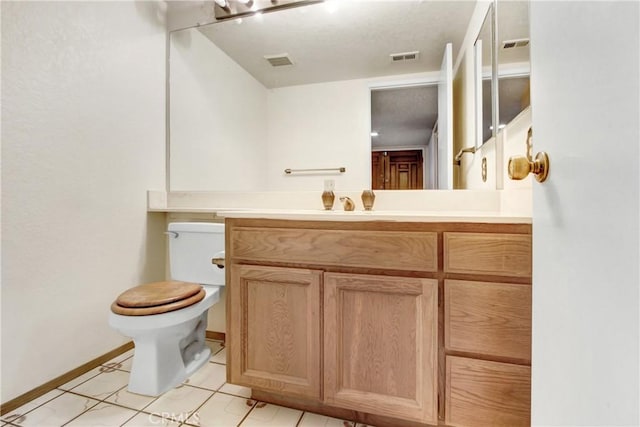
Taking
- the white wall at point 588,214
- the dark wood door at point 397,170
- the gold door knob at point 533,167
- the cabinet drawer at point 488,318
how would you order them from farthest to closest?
the dark wood door at point 397,170 < the cabinet drawer at point 488,318 < the gold door knob at point 533,167 < the white wall at point 588,214

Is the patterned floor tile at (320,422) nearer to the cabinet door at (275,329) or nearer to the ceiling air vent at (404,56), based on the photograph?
the cabinet door at (275,329)

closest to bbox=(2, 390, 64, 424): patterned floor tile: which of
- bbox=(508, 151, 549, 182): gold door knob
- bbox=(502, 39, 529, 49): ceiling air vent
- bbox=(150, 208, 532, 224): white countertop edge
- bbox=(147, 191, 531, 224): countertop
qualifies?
bbox=(147, 191, 531, 224): countertop

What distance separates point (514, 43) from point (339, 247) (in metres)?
1.05

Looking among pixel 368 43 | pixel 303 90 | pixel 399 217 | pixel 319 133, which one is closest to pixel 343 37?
pixel 368 43

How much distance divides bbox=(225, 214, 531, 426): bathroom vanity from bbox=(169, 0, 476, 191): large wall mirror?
72 centimetres

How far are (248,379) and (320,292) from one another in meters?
0.50

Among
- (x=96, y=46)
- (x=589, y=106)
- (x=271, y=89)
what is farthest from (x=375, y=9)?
(x=589, y=106)

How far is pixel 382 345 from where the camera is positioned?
1065mm

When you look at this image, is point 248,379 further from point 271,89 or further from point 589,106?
point 271,89

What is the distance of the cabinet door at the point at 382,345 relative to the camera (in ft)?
3.34

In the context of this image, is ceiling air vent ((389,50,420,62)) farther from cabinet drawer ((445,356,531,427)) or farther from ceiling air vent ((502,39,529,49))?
cabinet drawer ((445,356,531,427))

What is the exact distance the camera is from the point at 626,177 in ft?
1.08

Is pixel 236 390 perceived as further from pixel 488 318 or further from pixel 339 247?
pixel 488 318

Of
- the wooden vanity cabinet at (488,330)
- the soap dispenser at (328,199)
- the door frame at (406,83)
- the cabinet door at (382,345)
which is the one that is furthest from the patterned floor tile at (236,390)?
the door frame at (406,83)
